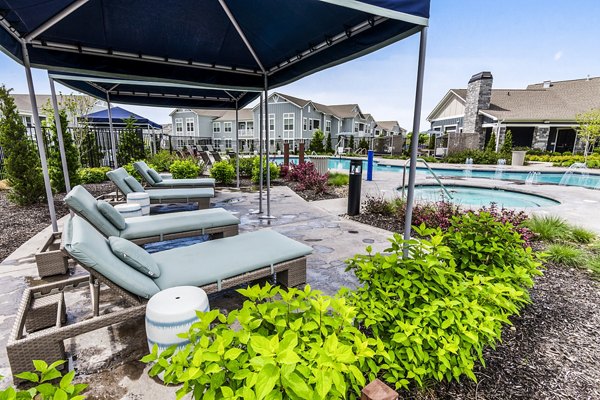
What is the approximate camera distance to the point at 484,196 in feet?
35.6

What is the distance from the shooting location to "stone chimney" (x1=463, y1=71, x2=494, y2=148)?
23188mm

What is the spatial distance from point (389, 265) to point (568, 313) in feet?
7.44

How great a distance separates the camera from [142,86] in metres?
7.06

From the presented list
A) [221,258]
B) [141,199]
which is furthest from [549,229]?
[141,199]

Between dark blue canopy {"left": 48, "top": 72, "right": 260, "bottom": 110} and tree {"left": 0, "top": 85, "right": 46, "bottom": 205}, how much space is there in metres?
1.68

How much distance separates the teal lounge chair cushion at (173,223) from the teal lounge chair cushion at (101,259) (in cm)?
118

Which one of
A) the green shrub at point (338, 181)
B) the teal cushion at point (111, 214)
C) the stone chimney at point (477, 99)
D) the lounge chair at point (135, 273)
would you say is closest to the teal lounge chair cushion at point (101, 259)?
the lounge chair at point (135, 273)

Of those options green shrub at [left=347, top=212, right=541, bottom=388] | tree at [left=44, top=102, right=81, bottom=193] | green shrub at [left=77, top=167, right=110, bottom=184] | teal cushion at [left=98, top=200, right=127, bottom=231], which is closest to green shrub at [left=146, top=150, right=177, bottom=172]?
green shrub at [left=77, top=167, right=110, bottom=184]

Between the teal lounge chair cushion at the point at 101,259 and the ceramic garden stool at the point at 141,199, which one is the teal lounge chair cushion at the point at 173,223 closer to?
the teal lounge chair cushion at the point at 101,259

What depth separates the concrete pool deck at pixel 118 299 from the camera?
2057 mm

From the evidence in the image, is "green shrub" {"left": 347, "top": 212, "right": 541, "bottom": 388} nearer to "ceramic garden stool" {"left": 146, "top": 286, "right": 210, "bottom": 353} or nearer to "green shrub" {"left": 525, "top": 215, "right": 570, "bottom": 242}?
"ceramic garden stool" {"left": 146, "top": 286, "right": 210, "bottom": 353}

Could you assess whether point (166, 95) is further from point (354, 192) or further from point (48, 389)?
point (48, 389)

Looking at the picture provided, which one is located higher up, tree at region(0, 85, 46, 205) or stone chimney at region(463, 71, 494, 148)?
stone chimney at region(463, 71, 494, 148)

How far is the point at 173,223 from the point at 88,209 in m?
→ 1.06
